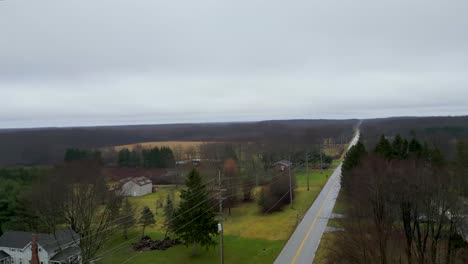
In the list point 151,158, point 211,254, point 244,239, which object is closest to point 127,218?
→ point 211,254

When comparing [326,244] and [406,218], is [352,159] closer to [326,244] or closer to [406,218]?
[326,244]

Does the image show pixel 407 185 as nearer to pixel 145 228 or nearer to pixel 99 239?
pixel 99 239

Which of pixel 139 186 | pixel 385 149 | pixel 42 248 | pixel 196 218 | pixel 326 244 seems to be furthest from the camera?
pixel 139 186

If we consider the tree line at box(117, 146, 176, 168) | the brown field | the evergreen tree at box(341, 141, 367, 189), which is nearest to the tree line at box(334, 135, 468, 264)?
the evergreen tree at box(341, 141, 367, 189)

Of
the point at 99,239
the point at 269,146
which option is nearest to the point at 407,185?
the point at 99,239

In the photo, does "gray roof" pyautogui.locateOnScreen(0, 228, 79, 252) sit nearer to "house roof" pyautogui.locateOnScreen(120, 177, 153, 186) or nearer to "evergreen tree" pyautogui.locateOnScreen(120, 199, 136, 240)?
"evergreen tree" pyautogui.locateOnScreen(120, 199, 136, 240)

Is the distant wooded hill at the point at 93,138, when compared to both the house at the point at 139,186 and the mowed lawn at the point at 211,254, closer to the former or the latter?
the house at the point at 139,186
